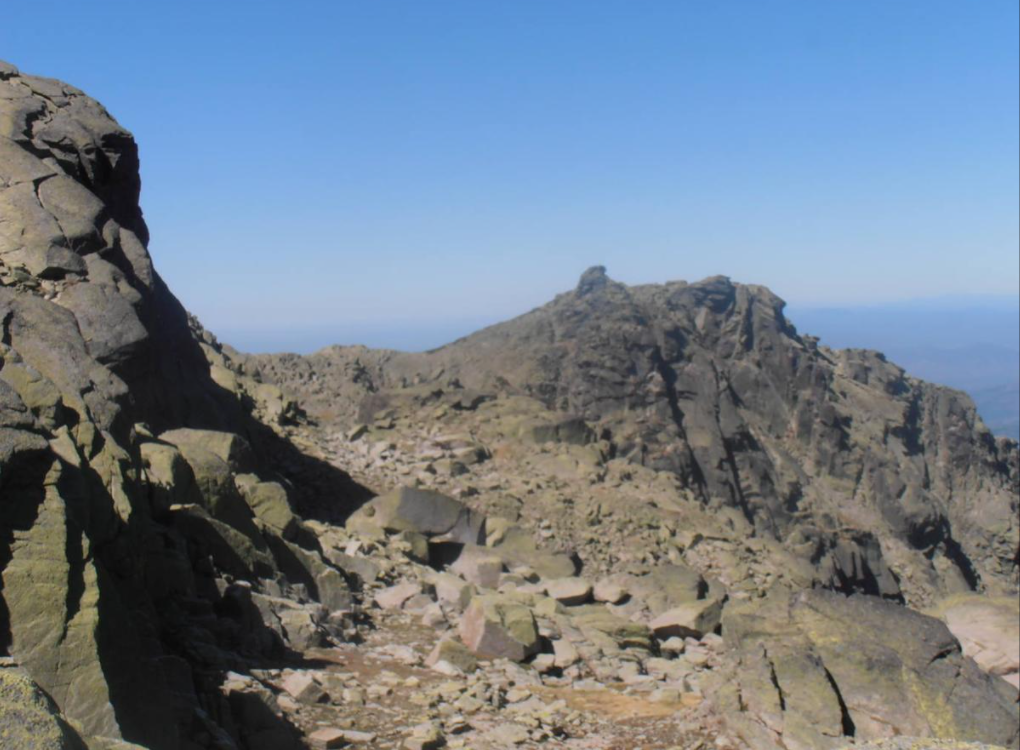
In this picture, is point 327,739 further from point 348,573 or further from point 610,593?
point 610,593

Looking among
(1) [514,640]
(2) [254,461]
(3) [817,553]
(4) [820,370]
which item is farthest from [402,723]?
(4) [820,370]

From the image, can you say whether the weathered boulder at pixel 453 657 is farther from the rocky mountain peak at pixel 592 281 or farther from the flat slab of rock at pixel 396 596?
the rocky mountain peak at pixel 592 281

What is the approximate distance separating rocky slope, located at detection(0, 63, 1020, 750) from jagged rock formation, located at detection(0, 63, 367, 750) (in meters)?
0.04

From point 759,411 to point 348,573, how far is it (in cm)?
3980

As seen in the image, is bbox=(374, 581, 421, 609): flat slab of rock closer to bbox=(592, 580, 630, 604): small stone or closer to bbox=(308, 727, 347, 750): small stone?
bbox=(592, 580, 630, 604): small stone

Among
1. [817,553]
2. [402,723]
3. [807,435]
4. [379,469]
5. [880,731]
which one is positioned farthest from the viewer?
[807,435]

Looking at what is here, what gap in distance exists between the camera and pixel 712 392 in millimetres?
49281

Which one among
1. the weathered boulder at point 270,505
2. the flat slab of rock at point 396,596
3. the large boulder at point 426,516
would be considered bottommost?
the flat slab of rock at point 396,596

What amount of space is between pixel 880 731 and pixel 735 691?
1966mm

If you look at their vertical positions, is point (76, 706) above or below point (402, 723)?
above

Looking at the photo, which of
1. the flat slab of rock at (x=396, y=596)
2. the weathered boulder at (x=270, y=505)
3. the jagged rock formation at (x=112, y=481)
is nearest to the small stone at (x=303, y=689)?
the jagged rock formation at (x=112, y=481)

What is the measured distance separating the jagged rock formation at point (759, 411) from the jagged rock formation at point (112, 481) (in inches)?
608

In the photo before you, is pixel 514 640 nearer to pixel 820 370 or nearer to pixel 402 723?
pixel 402 723

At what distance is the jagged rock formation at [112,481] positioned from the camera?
25.2 feet
